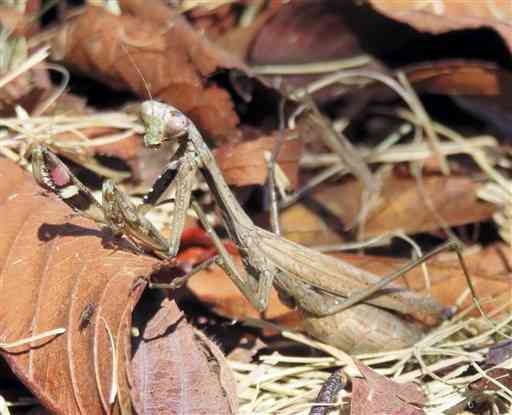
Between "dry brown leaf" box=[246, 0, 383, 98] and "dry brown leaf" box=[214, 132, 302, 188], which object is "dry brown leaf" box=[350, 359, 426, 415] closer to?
"dry brown leaf" box=[214, 132, 302, 188]

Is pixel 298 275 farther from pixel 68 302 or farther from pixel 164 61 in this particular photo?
pixel 164 61

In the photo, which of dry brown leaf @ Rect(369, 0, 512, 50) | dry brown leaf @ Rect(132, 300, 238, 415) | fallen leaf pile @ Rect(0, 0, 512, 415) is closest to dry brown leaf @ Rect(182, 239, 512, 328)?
fallen leaf pile @ Rect(0, 0, 512, 415)

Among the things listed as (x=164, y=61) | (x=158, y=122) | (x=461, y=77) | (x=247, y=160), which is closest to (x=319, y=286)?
(x=247, y=160)

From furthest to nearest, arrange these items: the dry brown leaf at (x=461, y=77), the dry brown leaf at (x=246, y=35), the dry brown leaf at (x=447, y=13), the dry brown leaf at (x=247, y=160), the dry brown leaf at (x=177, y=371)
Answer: the dry brown leaf at (x=246, y=35) < the dry brown leaf at (x=461, y=77) < the dry brown leaf at (x=447, y=13) < the dry brown leaf at (x=247, y=160) < the dry brown leaf at (x=177, y=371)

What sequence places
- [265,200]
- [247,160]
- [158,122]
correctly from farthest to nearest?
[265,200] → [247,160] → [158,122]

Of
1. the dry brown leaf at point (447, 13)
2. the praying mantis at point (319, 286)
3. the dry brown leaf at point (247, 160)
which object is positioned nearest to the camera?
the praying mantis at point (319, 286)

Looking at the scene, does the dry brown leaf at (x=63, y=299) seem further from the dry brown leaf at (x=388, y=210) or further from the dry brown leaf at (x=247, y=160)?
the dry brown leaf at (x=388, y=210)

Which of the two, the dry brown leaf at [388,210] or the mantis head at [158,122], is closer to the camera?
the mantis head at [158,122]

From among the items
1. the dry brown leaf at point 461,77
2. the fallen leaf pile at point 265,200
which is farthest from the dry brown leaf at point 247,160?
the dry brown leaf at point 461,77

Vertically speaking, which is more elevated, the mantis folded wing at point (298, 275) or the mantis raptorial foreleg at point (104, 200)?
the mantis raptorial foreleg at point (104, 200)
